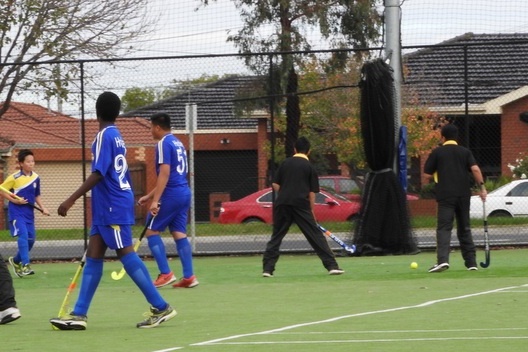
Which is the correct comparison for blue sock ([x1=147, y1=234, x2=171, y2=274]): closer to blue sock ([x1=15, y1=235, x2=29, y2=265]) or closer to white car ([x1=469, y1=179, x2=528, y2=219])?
blue sock ([x1=15, y1=235, x2=29, y2=265])

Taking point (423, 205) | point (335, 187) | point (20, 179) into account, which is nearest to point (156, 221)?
point (20, 179)

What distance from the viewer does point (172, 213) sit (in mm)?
13906

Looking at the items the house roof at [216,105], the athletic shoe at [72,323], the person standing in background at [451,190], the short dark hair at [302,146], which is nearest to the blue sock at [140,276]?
the athletic shoe at [72,323]

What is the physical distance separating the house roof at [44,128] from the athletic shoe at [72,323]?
37.7ft

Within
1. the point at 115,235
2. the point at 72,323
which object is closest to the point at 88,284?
the point at 72,323

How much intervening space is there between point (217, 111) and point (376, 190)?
521 cm

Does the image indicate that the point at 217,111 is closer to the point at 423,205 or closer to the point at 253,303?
the point at 423,205

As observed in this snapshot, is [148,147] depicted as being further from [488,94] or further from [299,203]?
[299,203]

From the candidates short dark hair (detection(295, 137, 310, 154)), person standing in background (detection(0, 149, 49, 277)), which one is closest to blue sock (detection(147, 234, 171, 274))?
short dark hair (detection(295, 137, 310, 154))

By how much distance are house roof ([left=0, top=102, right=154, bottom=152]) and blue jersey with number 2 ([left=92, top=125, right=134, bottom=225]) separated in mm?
11374

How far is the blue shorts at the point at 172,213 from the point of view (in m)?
13.8

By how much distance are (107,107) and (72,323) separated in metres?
1.72

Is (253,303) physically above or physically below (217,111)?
below

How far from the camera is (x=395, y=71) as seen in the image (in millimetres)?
19578
